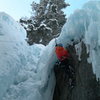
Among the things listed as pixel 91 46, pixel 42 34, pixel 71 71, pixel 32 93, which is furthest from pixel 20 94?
pixel 42 34

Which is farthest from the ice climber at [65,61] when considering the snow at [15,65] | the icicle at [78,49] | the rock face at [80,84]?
the snow at [15,65]

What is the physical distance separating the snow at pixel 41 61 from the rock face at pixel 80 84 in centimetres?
20

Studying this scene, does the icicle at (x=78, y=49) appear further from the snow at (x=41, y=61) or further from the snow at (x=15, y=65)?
the snow at (x=15, y=65)

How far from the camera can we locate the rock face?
5.64 metres

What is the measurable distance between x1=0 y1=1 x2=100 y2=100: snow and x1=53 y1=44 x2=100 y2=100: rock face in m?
0.20

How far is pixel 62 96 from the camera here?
261 inches

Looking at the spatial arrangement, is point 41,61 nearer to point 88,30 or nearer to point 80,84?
point 80,84

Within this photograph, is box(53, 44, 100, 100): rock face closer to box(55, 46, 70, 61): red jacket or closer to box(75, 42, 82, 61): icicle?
box(75, 42, 82, 61): icicle

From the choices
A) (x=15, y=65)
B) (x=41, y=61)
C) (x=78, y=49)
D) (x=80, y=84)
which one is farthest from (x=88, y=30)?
(x=15, y=65)

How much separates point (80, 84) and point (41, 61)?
2.50m

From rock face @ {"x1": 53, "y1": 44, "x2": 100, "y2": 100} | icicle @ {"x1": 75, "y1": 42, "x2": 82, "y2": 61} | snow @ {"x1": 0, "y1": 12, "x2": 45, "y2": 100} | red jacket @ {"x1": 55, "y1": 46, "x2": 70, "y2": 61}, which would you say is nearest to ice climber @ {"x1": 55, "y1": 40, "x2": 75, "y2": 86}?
red jacket @ {"x1": 55, "y1": 46, "x2": 70, "y2": 61}

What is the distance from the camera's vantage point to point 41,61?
320 inches

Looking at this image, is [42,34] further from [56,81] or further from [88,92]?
[88,92]

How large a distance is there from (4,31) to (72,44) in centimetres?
346
